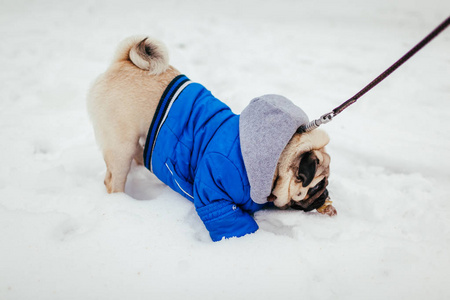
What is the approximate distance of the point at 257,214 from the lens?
2.21m

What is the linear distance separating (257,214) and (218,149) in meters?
0.73

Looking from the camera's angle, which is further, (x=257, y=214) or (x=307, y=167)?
(x=257, y=214)

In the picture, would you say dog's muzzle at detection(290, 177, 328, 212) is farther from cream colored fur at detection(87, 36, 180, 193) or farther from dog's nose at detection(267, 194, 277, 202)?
cream colored fur at detection(87, 36, 180, 193)

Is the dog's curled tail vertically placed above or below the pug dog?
above

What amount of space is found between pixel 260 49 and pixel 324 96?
1.68 metres

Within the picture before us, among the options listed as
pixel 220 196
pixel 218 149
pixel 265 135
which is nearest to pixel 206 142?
pixel 218 149

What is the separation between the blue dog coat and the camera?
65.2 inches

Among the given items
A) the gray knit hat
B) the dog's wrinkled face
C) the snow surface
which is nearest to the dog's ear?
the dog's wrinkled face

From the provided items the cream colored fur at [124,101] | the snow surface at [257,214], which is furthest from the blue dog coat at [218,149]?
the snow surface at [257,214]

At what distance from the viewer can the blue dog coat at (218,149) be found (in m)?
1.66

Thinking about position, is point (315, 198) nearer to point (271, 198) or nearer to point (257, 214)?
point (271, 198)

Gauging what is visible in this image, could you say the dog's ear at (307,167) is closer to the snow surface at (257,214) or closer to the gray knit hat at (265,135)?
the gray knit hat at (265,135)

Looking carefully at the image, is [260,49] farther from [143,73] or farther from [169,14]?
[143,73]

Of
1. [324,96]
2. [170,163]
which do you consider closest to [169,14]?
[324,96]
